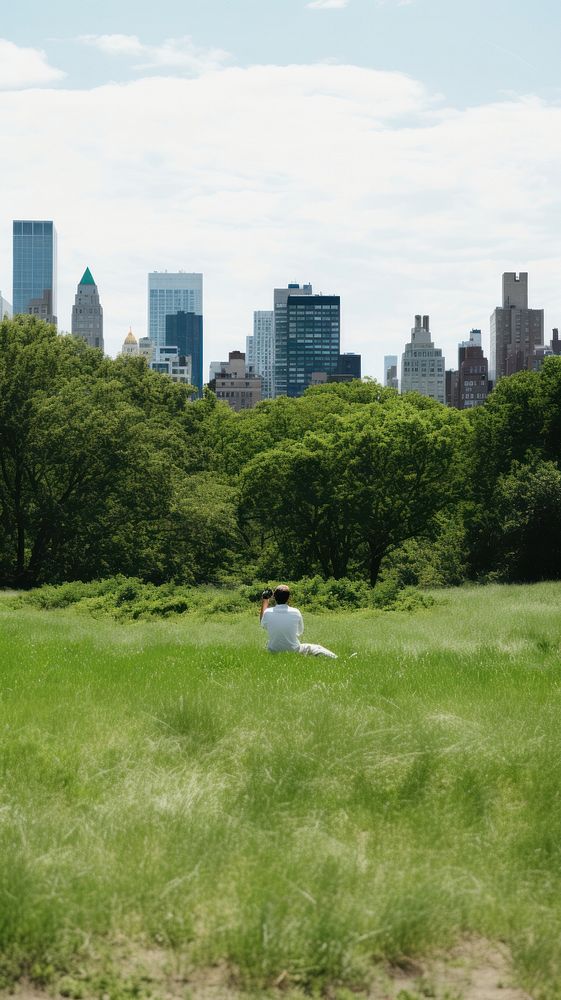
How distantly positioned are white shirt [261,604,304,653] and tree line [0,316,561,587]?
2988cm

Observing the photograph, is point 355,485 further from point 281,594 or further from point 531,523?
point 281,594

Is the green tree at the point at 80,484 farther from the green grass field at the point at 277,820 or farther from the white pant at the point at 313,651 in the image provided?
the green grass field at the point at 277,820

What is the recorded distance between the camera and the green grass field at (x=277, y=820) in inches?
248

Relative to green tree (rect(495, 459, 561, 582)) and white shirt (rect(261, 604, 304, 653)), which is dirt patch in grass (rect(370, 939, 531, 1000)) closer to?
white shirt (rect(261, 604, 304, 653))

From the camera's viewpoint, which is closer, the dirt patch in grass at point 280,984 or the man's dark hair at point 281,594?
the dirt patch in grass at point 280,984

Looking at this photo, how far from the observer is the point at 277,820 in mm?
8172

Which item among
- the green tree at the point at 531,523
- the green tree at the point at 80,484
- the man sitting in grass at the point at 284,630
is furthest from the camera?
the green tree at the point at 531,523

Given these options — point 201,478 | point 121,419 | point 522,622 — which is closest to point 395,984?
point 522,622

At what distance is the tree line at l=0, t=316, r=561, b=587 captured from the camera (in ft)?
148

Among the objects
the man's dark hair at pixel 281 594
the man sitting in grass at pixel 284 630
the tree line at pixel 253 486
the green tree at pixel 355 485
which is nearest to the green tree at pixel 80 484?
the tree line at pixel 253 486

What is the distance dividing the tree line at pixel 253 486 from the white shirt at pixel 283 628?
29.9 m

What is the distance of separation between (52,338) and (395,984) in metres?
45.2

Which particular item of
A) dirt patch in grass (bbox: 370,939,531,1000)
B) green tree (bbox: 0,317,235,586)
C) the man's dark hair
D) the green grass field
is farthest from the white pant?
green tree (bbox: 0,317,235,586)

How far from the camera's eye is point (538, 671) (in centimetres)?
1422
